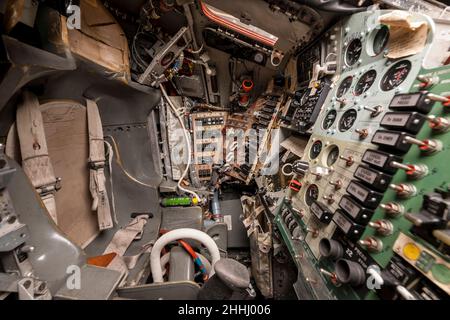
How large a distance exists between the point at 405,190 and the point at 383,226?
A: 18 centimetres

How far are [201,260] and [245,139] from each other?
156 cm

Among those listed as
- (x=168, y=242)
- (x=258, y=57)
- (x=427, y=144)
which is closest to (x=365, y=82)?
(x=427, y=144)

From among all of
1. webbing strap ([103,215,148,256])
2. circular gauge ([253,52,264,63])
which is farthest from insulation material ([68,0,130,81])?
webbing strap ([103,215,148,256])

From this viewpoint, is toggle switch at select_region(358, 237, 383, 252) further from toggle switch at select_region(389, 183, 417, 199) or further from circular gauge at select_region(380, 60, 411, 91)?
circular gauge at select_region(380, 60, 411, 91)

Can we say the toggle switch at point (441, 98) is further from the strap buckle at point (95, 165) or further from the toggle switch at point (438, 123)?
the strap buckle at point (95, 165)

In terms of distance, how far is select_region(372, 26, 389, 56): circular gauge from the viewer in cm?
120

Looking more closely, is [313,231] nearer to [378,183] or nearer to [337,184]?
[337,184]

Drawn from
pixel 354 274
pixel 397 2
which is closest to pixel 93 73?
pixel 354 274

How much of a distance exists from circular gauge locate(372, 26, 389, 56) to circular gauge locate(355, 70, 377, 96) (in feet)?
0.48

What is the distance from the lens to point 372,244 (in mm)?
858

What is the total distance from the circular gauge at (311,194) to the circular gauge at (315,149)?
242 millimetres

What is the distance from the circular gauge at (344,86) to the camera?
1.37m

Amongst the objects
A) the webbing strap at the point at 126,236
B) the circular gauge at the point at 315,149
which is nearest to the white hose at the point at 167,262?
the webbing strap at the point at 126,236

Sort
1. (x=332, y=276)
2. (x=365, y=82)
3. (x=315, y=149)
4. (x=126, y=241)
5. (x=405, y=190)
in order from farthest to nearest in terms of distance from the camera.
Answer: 1. (x=126, y=241)
2. (x=315, y=149)
3. (x=365, y=82)
4. (x=332, y=276)
5. (x=405, y=190)
